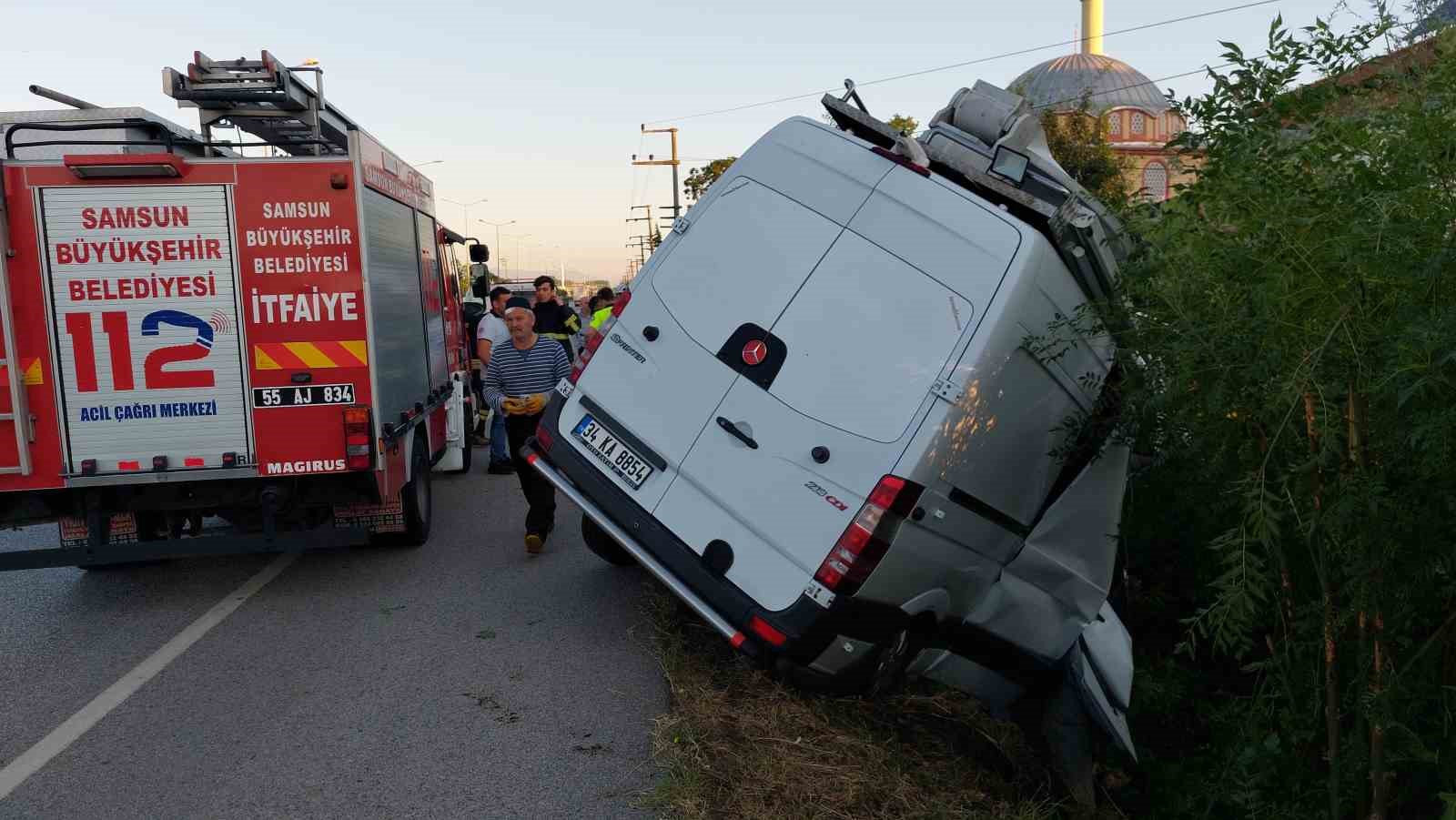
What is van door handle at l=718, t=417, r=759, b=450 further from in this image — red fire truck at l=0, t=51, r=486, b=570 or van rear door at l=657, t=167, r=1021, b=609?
red fire truck at l=0, t=51, r=486, b=570

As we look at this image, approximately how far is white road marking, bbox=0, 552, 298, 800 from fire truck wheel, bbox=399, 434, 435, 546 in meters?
1.07

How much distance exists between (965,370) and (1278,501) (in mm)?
1615

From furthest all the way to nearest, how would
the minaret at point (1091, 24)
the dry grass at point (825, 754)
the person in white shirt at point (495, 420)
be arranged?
the minaret at point (1091, 24) → the person in white shirt at point (495, 420) → the dry grass at point (825, 754)

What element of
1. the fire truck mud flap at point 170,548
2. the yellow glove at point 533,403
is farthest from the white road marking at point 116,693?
the yellow glove at point 533,403

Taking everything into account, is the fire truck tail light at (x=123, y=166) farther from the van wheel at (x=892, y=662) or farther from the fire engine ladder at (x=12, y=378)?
the van wheel at (x=892, y=662)

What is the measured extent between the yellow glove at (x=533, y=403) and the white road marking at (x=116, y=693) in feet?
6.91

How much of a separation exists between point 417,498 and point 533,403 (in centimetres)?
115

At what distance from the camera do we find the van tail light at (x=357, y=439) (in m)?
6.90

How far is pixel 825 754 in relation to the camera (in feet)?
15.3

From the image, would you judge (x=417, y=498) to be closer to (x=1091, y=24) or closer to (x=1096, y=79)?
(x=1096, y=79)

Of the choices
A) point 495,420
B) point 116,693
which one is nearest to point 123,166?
point 116,693

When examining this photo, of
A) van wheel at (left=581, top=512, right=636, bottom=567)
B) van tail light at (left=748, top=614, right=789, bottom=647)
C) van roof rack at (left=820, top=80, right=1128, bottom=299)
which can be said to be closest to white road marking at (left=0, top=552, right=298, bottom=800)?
van wheel at (left=581, top=512, right=636, bottom=567)

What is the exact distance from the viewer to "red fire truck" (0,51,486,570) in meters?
6.44

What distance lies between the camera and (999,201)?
5.33 meters
